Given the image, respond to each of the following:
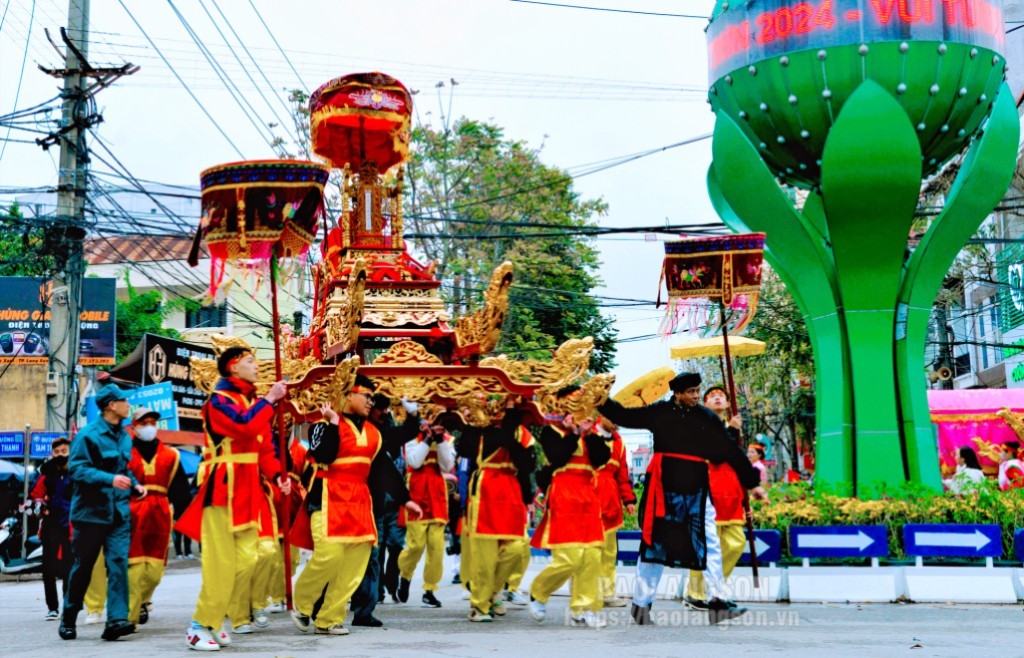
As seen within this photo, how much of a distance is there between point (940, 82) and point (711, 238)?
165 inches

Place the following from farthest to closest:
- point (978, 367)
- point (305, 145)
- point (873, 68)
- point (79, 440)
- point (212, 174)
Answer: point (978, 367), point (305, 145), point (873, 68), point (212, 174), point (79, 440)

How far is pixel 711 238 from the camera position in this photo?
12734 mm

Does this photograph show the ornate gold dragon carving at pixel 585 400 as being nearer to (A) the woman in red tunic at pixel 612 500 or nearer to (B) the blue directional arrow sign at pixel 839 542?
(A) the woman in red tunic at pixel 612 500

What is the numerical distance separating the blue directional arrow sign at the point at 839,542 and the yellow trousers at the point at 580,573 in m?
3.48

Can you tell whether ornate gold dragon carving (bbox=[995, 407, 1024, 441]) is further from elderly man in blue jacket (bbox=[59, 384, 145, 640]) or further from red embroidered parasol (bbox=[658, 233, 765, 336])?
elderly man in blue jacket (bbox=[59, 384, 145, 640])

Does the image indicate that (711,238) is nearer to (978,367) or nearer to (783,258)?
(783,258)

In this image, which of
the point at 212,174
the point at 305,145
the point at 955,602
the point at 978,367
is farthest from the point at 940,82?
the point at 978,367

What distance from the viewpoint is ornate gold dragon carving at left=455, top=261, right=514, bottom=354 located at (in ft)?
38.9

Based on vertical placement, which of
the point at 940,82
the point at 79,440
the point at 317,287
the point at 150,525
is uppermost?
the point at 940,82

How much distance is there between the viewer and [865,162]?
14.9 metres

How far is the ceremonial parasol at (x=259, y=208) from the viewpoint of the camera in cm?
991

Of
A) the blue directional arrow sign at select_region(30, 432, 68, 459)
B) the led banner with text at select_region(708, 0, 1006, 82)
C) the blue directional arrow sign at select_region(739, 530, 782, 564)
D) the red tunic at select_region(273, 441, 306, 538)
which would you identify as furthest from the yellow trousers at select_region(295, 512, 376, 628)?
the blue directional arrow sign at select_region(30, 432, 68, 459)

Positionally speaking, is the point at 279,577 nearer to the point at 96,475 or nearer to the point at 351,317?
the point at 351,317

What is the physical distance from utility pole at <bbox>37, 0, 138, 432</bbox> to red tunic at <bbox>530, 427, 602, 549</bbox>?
1147 cm
